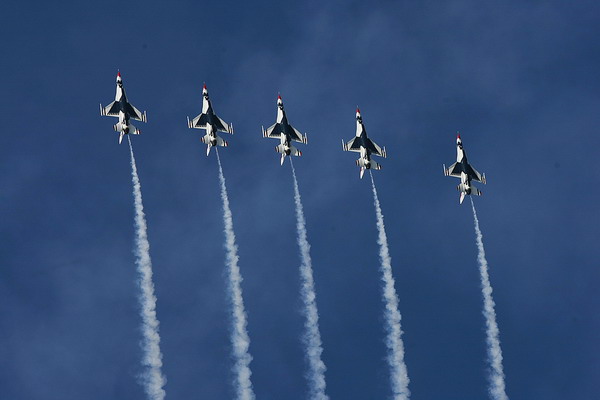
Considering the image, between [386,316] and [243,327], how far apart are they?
20044 millimetres

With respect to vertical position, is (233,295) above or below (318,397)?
above

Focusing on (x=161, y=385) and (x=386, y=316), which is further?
(x=386, y=316)

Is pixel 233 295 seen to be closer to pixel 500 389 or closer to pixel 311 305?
pixel 311 305

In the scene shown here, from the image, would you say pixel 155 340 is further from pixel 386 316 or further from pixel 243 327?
pixel 386 316

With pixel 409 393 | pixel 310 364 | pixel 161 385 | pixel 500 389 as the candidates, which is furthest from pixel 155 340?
pixel 500 389

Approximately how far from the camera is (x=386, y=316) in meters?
200

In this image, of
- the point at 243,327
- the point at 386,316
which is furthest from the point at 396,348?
the point at 243,327

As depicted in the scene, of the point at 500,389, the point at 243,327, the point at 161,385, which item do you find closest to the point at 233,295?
the point at 243,327

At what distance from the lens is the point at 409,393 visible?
193 meters

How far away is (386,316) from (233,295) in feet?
69.1

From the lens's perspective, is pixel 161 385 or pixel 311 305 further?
pixel 311 305

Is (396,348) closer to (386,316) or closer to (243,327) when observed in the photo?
(386,316)

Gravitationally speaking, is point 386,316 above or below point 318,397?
above

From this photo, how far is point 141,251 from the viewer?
656 ft
